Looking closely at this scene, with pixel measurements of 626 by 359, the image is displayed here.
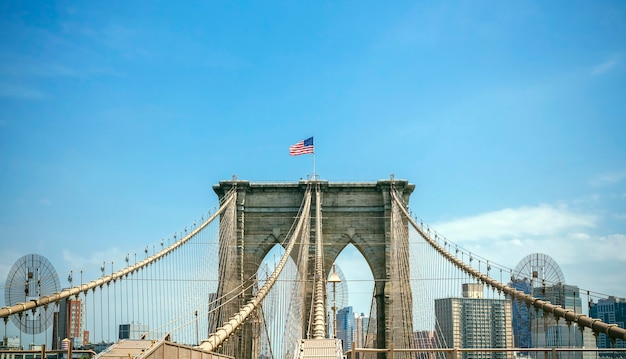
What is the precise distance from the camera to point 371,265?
48.0 m

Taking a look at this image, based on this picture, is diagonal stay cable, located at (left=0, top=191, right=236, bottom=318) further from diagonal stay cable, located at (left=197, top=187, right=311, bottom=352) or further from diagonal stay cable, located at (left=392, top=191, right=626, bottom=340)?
diagonal stay cable, located at (left=392, top=191, right=626, bottom=340)

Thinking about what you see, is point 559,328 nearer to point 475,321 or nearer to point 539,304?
point 475,321

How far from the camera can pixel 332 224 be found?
48.3 meters

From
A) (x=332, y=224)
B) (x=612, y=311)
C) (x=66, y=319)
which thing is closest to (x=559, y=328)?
(x=332, y=224)

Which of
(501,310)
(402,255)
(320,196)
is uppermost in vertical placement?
(320,196)

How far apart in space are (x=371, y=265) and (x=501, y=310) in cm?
1985

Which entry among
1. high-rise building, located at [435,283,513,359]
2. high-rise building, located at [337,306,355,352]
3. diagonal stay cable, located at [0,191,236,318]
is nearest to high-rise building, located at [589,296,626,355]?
high-rise building, located at [435,283,513,359]

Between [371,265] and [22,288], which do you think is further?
[371,265]

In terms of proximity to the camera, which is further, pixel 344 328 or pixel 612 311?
pixel 344 328

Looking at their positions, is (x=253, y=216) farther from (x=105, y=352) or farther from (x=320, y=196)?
(x=105, y=352)

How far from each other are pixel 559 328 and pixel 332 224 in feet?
46.5

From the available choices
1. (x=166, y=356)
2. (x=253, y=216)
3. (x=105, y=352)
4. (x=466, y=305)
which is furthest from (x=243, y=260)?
(x=166, y=356)

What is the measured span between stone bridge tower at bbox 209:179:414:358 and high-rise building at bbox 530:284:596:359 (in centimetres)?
822

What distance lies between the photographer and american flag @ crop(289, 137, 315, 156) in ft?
158
